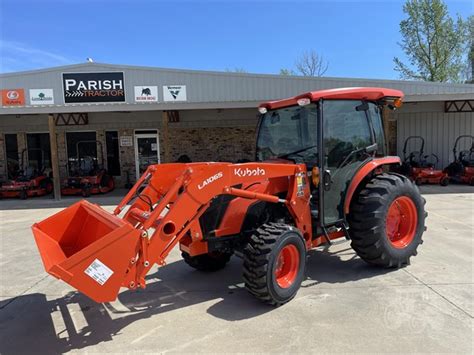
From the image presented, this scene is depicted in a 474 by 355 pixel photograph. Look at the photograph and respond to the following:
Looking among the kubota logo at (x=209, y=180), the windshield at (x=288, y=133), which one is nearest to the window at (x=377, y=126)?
the windshield at (x=288, y=133)

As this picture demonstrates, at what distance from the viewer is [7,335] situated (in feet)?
10.8

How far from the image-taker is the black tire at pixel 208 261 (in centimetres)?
466

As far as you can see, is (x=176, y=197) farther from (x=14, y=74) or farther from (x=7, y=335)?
(x=14, y=74)

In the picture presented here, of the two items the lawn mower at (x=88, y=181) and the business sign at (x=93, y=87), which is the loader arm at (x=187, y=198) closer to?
the business sign at (x=93, y=87)

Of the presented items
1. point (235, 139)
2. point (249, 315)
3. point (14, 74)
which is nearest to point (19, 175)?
point (14, 74)

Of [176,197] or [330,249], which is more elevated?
[176,197]

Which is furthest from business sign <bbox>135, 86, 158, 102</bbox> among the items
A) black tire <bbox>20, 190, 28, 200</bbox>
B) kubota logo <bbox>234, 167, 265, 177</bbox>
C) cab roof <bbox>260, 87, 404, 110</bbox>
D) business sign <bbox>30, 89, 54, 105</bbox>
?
kubota logo <bbox>234, 167, 265, 177</bbox>

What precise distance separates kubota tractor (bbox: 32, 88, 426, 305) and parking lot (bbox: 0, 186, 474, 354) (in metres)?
0.32

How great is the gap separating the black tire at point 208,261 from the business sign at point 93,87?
362 inches

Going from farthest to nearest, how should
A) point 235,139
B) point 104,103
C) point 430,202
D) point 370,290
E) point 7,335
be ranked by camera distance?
point 235,139 → point 104,103 → point 430,202 → point 370,290 → point 7,335

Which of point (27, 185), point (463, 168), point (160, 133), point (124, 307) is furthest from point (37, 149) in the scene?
point (463, 168)

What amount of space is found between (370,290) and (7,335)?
3666mm

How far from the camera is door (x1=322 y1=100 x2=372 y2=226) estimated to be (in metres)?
4.20

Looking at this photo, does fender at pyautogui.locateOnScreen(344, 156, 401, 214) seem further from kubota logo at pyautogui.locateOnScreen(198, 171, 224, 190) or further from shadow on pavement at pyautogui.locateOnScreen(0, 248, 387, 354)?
kubota logo at pyautogui.locateOnScreen(198, 171, 224, 190)
